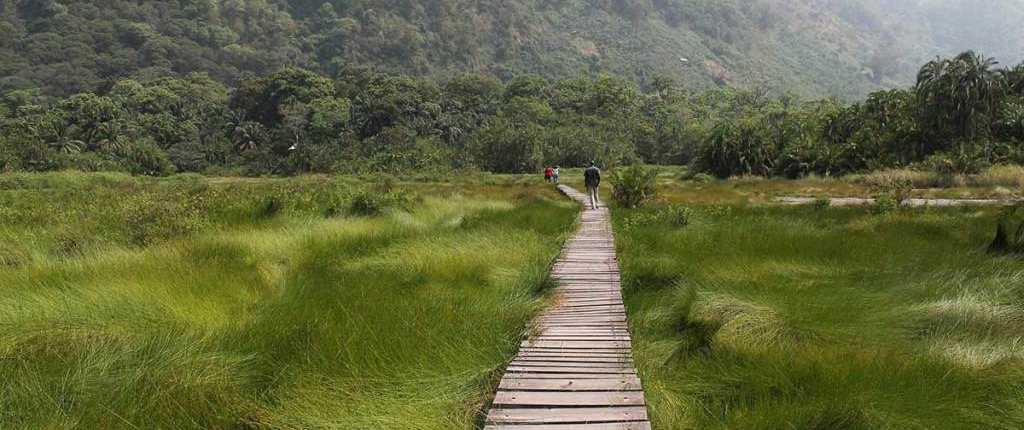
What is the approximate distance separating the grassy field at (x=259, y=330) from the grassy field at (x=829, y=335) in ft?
4.56

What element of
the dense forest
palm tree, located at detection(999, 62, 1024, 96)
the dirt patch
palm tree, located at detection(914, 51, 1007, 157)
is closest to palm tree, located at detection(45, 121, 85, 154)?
the dense forest

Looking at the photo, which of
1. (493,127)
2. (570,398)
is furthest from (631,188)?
(493,127)

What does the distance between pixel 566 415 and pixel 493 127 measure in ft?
272

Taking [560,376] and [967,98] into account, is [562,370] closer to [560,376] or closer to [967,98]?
[560,376]

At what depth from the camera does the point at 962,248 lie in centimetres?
866

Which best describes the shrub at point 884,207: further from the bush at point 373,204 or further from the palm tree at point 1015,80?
the palm tree at point 1015,80

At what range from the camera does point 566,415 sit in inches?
132

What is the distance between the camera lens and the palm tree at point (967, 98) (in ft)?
134

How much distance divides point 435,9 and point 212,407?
657 feet

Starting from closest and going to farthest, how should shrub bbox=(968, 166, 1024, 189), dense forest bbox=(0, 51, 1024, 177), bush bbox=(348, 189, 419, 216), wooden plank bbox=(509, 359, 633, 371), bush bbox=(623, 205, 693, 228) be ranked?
wooden plank bbox=(509, 359, 633, 371) < bush bbox=(623, 205, 693, 228) < bush bbox=(348, 189, 419, 216) < shrub bbox=(968, 166, 1024, 189) < dense forest bbox=(0, 51, 1024, 177)

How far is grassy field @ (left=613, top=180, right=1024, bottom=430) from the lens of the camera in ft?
11.0

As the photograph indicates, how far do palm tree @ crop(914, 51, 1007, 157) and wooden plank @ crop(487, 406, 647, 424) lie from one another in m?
49.1

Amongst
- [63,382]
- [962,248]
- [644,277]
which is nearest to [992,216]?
[962,248]

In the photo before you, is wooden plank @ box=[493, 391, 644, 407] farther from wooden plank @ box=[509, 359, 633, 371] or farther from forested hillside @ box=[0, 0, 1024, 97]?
forested hillside @ box=[0, 0, 1024, 97]
